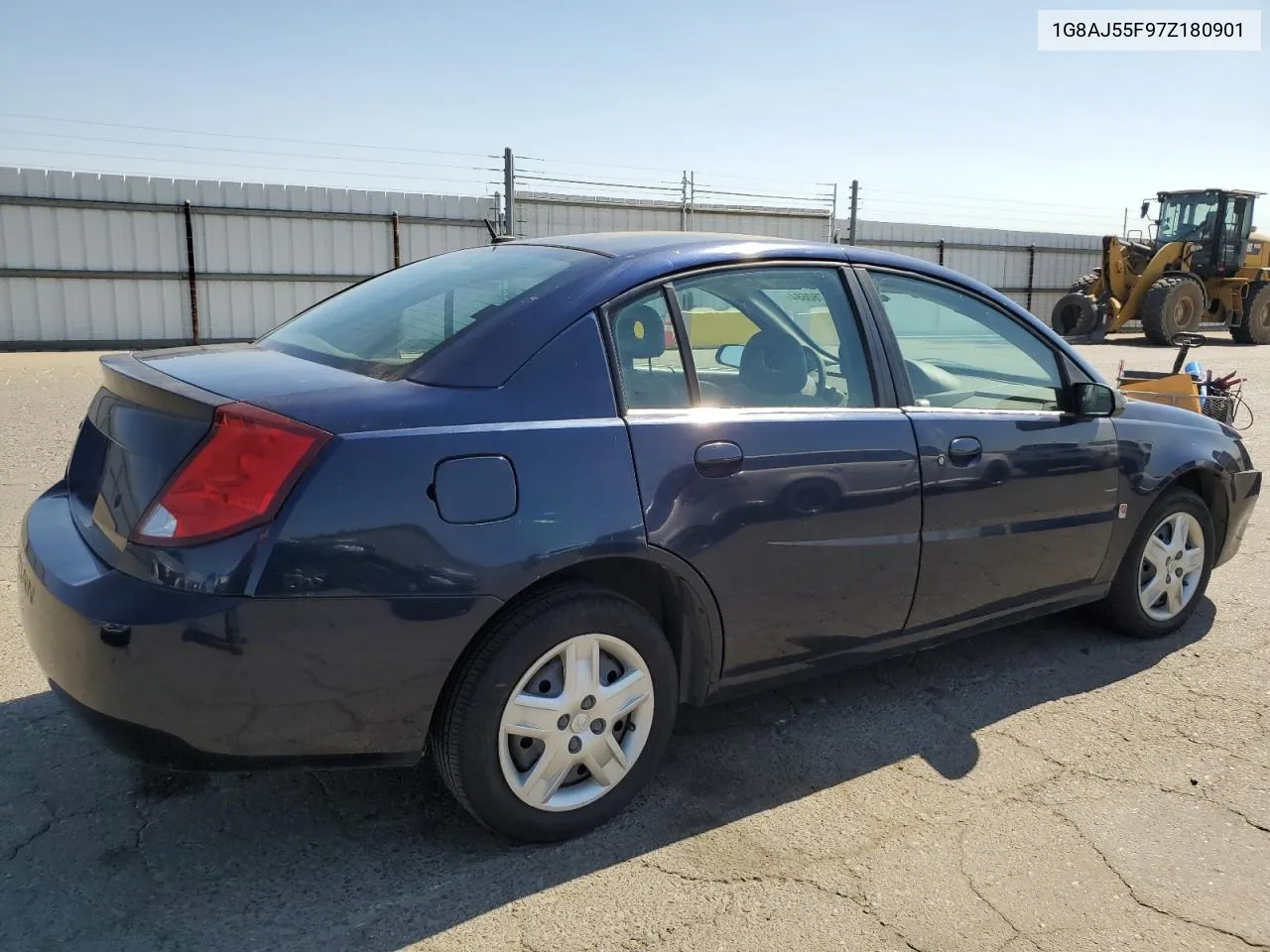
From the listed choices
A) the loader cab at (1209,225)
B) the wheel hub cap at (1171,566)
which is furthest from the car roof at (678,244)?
the loader cab at (1209,225)

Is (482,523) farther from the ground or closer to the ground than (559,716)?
farther from the ground

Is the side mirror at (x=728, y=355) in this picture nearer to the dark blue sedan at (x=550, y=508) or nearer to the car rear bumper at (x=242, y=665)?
the dark blue sedan at (x=550, y=508)

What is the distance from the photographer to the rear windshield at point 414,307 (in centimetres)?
267

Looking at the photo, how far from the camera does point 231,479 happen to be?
2.19 metres

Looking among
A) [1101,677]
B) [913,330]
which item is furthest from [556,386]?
[1101,677]

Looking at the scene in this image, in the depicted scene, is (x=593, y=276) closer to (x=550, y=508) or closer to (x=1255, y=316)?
(x=550, y=508)

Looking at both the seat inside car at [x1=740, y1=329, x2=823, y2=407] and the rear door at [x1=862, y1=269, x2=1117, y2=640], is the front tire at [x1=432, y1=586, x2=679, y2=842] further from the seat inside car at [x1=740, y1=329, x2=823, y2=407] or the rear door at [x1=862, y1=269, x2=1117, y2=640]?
the rear door at [x1=862, y1=269, x2=1117, y2=640]

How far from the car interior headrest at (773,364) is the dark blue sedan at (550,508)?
0.4 inches

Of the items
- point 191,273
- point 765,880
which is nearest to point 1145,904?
point 765,880

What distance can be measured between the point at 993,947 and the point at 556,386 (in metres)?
1.63

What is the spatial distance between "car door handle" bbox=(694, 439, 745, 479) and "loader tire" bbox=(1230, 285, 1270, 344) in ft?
77.7

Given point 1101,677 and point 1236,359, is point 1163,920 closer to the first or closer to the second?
point 1101,677

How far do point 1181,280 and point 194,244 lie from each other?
18677mm

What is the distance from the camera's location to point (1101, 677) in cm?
381
